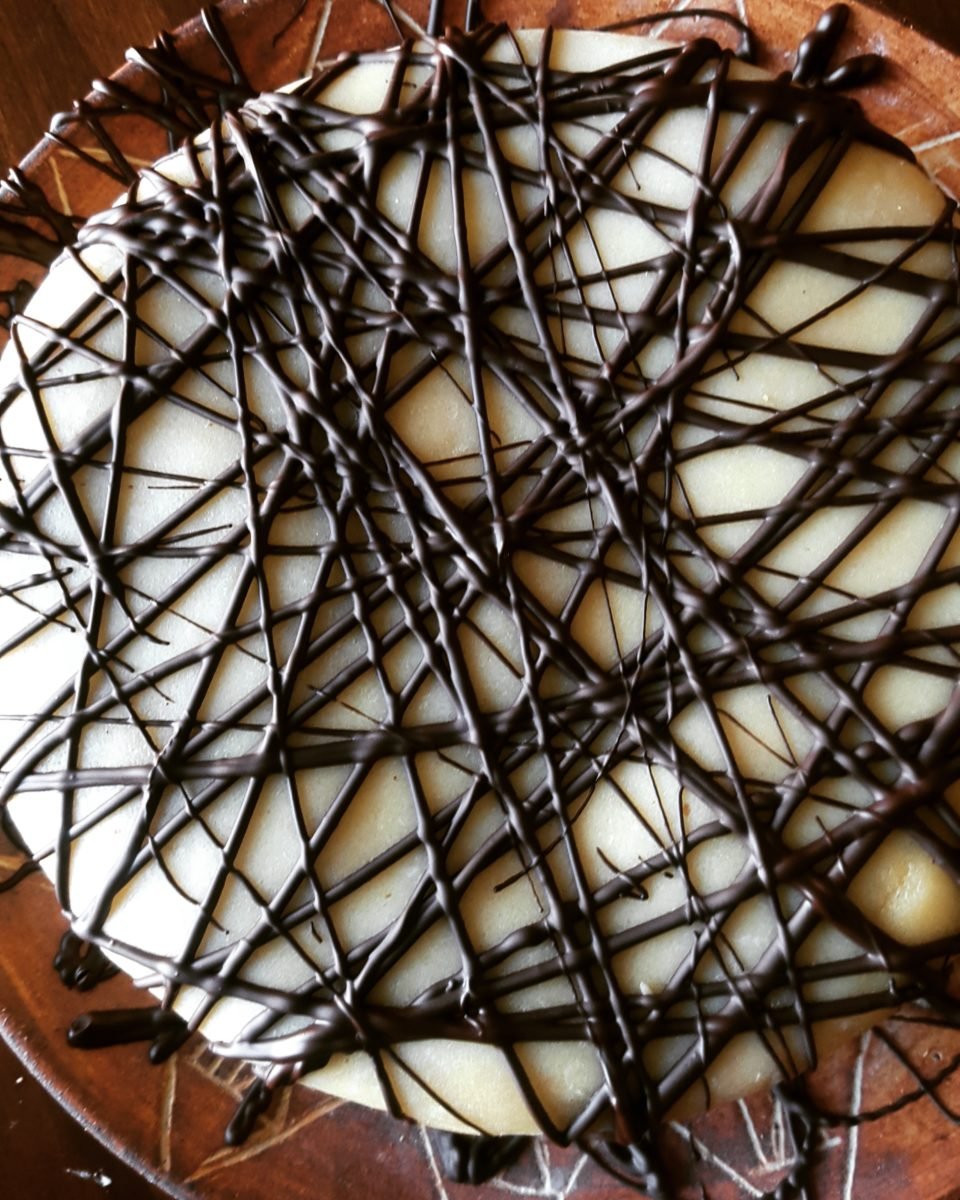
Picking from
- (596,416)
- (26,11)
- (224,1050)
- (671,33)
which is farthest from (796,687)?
(26,11)

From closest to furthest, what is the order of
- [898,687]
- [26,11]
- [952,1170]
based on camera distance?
[898,687]
[952,1170]
[26,11]

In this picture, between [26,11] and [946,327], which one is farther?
[26,11]

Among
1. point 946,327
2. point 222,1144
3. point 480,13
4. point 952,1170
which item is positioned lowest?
point 222,1144

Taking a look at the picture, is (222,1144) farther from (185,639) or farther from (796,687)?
(796,687)

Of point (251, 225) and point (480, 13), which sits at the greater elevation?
point (480, 13)

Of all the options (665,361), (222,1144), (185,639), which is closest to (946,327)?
(665,361)

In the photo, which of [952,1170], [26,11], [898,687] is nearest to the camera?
[898,687]
